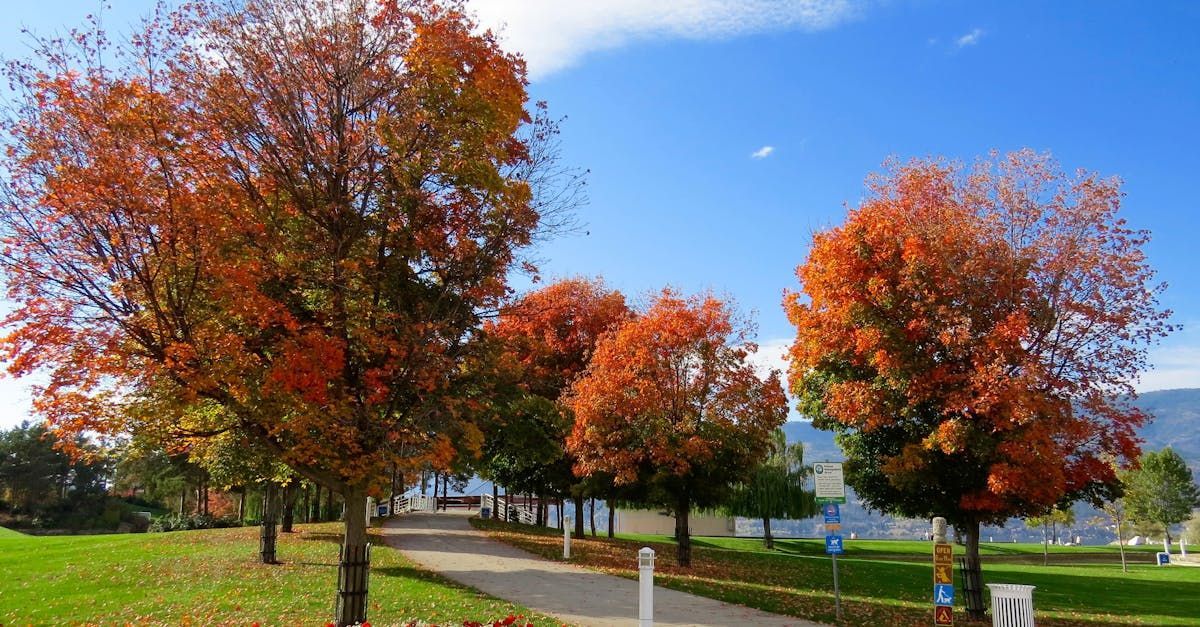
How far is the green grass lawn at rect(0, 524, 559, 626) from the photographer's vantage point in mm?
12766

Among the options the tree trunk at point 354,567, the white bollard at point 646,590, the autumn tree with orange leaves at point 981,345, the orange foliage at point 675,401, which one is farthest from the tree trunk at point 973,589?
the tree trunk at point 354,567

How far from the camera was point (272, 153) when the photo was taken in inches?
430

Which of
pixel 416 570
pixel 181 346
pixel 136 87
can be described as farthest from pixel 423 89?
pixel 416 570

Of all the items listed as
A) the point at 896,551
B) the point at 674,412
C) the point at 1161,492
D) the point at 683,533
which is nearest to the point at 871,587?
the point at 683,533

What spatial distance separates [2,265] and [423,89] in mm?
5871

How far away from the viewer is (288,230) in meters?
11.4

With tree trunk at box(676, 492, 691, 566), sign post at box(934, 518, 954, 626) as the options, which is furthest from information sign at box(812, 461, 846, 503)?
tree trunk at box(676, 492, 691, 566)

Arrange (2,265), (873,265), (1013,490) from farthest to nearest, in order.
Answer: (873,265), (1013,490), (2,265)

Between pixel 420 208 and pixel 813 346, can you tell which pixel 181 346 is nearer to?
pixel 420 208

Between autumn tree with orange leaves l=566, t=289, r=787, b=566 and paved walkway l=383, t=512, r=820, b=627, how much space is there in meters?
3.52

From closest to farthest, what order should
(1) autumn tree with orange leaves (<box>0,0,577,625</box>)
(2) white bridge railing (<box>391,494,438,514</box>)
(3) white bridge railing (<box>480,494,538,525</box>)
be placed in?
1. (1) autumn tree with orange leaves (<box>0,0,577,625</box>)
2. (3) white bridge railing (<box>480,494,538,525</box>)
3. (2) white bridge railing (<box>391,494,438,514</box>)

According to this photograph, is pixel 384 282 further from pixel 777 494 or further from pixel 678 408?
pixel 777 494

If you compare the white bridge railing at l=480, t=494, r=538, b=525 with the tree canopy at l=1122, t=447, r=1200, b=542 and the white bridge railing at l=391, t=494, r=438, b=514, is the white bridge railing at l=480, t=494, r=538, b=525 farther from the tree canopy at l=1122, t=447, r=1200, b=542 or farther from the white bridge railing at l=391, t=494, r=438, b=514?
the tree canopy at l=1122, t=447, r=1200, b=542

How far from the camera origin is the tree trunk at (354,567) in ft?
36.3
